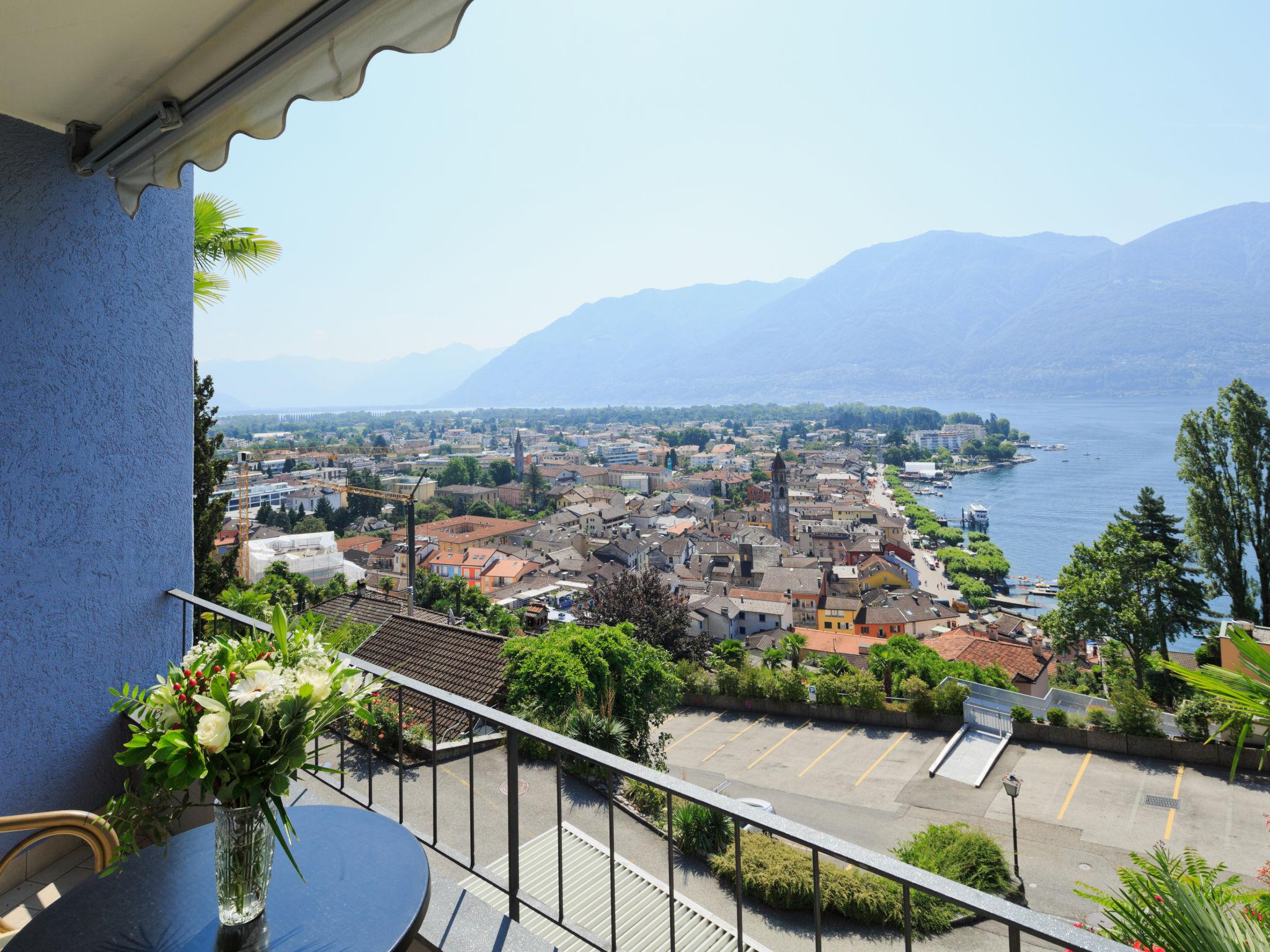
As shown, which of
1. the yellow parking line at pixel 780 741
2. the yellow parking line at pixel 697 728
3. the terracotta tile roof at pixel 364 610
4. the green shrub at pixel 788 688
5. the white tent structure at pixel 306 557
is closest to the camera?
the terracotta tile roof at pixel 364 610

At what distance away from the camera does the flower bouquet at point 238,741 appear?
3.11ft

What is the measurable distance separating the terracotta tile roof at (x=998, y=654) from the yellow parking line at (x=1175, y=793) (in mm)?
6824

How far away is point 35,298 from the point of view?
2.04 m

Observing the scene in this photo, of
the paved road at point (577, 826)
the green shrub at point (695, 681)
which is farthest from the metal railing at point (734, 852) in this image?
the green shrub at point (695, 681)

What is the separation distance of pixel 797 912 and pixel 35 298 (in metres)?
8.64

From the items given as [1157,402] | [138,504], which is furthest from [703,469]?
[1157,402]

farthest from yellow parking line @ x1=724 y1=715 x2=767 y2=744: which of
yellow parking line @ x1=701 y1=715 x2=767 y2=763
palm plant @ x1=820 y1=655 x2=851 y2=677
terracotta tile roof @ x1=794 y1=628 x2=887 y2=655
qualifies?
terracotta tile roof @ x1=794 y1=628 x2=887 y2=655

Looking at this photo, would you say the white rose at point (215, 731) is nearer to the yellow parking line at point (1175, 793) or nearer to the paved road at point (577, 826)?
the paved road at point (577, 826)

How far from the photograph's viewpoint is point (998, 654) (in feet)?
72.9

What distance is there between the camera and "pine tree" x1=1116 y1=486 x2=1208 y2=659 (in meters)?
20.5

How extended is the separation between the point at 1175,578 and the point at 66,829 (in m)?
26.8

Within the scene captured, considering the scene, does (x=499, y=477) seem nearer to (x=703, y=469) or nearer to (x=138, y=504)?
(x=703, y=469)

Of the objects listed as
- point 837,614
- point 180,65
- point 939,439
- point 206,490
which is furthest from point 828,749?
point 939,439

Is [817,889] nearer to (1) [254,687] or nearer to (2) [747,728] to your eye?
(1) [254,687]
